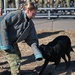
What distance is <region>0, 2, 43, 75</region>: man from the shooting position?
206 inches

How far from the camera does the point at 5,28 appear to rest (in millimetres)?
5199

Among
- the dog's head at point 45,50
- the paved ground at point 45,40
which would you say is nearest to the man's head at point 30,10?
the dog's head at point 45,50

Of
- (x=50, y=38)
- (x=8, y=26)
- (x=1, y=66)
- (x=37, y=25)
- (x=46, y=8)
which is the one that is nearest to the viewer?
(x=8, y=26)

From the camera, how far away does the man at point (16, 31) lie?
5.22m

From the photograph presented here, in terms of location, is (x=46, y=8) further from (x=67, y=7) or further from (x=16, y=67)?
(x=16, y=67)

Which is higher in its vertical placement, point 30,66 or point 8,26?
point 8,26

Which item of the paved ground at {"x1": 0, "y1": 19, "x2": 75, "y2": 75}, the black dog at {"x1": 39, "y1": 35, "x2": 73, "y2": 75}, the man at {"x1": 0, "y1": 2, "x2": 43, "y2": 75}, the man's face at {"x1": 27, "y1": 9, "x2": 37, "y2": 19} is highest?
the man's face at {"x1": 27, "y1": 9, "x2": 37, "y2": 19}

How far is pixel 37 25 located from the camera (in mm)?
11469

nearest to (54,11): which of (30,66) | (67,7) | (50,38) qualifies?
(67,7)

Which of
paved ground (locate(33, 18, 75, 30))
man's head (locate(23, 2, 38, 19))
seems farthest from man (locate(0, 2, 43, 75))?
paved ground (locate(33, 18, 75, 30))

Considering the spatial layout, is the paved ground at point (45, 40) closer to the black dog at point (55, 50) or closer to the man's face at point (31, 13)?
the black dog at point (55, 50)

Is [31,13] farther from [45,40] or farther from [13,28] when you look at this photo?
[45,40]

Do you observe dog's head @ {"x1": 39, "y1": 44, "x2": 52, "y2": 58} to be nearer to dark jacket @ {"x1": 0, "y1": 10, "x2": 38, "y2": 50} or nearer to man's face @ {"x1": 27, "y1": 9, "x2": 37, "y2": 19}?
dark jacket @ {"x1": 0, "y1": 10, "x2": 38, "y2": 50}

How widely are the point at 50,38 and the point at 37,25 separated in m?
1.61
